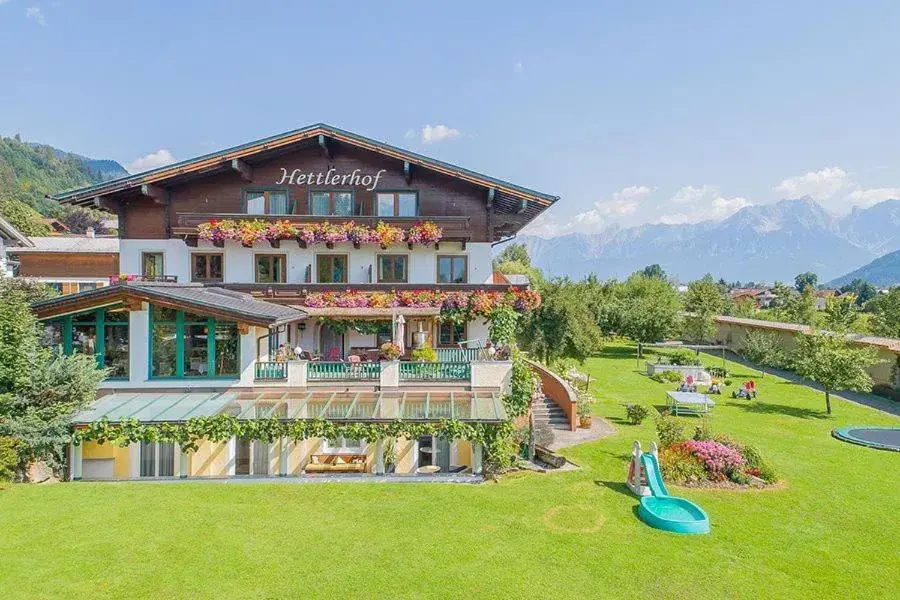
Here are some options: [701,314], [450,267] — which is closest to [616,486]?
[450,267]

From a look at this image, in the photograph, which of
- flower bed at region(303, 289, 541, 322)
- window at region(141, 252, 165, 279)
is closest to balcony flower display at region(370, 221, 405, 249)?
flower bed at region(303, 289, 541, 322)

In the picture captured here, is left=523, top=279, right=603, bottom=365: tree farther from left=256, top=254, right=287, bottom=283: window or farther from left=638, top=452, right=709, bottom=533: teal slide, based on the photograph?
left=638, top=452, right=709, bottom=533: teal slide

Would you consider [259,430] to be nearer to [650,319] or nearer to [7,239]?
[7,239]

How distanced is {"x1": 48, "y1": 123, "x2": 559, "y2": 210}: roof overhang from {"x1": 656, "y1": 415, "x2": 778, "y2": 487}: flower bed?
12086 mm

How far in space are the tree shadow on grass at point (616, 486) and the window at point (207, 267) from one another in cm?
1836

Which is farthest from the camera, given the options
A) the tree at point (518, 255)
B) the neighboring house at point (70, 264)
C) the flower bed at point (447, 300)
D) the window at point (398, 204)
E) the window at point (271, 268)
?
the tree at point (518, 255)

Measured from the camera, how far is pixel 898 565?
1182 cm

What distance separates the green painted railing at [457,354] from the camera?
63.9 feet

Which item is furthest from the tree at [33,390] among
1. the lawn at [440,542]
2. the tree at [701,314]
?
the tree at [701,314]

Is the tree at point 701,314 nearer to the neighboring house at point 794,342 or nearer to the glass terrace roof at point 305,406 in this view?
the neighboring house at point 794,342

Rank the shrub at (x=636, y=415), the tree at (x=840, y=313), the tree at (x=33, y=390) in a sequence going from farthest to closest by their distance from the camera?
the tree at (x=840, y=313)
the shrub at (x=636, y=415)
the tree at (x=33, y=390)

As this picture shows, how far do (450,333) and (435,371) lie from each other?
5.49 meters

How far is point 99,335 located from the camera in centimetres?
1816

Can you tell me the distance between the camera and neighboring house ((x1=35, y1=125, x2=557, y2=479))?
17000mm
